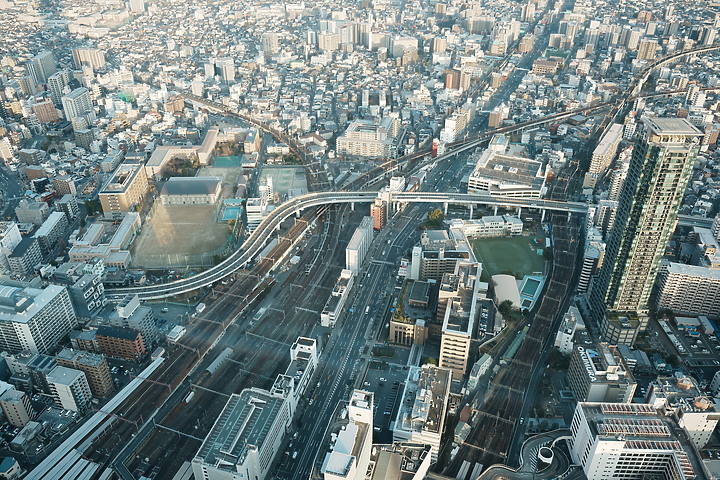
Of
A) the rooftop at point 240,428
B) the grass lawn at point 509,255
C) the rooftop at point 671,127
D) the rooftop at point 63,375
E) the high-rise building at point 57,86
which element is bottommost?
the grass lawn at point 509,255

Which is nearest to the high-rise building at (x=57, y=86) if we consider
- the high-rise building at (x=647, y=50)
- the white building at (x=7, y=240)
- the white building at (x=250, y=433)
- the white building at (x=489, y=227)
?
the white building at (x=7, y=240)

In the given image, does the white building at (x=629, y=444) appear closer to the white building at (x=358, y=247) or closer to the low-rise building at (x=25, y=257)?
the white building at (x=358, y=247)

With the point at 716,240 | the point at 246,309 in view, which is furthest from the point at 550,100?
the point at 246,309

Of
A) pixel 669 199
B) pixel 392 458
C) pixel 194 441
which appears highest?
pixel 669 199

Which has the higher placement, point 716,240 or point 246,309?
point 716,240

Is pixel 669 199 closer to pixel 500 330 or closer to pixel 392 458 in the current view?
pixel 500 330

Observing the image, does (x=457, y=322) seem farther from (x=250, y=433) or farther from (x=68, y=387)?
(x=68, y=387)

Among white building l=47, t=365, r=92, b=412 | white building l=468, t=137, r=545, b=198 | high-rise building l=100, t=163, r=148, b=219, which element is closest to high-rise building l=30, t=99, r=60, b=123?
high-rise building l=100, t=163, r=148, b=219
